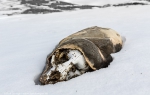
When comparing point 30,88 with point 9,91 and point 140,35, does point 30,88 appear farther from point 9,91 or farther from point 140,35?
point 140,35

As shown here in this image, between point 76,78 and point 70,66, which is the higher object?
point 70,66

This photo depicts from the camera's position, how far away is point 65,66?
9.70 feet

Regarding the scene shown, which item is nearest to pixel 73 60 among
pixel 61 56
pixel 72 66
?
pixel 72 66

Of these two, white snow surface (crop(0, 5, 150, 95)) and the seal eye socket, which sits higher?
the seal eye socket

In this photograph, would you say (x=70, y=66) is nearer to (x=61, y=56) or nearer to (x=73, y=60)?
(x=73, y=60)

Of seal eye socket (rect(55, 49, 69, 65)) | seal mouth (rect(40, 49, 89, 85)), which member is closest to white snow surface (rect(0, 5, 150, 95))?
seal mouth (rect(40, 49, 89, 85))

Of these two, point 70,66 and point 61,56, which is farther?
point 61,56

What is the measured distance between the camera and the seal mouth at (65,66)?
9.39 feet

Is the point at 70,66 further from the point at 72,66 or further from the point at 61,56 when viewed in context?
the point at 61,56

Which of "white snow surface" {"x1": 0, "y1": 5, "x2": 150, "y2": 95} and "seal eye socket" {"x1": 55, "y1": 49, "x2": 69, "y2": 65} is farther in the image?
"seal eye socket" {"x1": 55, "y1": 49, "x2": 69, "y2": 65}

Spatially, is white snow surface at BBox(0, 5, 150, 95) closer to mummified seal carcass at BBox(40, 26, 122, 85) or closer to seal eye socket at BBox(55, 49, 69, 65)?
mummified seal carcass at BBox(40, 26, 122, 85)

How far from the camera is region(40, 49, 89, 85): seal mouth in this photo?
286 cm

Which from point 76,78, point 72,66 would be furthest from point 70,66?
point 76,78

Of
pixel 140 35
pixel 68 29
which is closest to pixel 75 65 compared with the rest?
pixel 140 35
